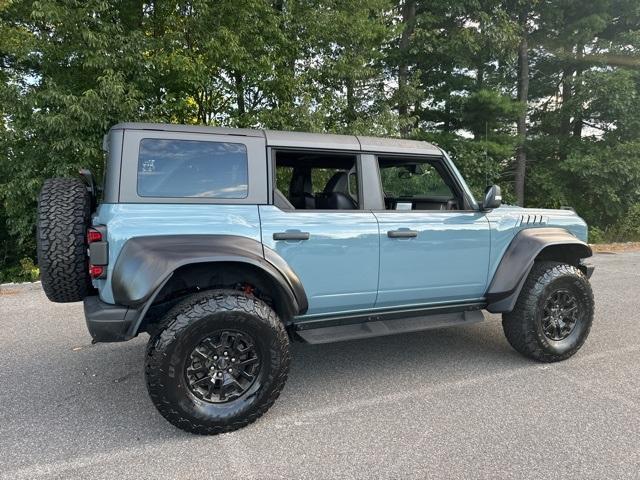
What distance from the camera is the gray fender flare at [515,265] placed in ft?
11.4

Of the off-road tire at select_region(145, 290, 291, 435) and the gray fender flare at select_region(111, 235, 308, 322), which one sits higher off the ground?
the gray fender flare at select_region(111, 235, 308, 322)

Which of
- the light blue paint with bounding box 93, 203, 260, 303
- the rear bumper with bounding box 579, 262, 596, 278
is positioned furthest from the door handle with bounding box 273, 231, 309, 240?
the rear bumper with bounding box 579, 262, 596, 278

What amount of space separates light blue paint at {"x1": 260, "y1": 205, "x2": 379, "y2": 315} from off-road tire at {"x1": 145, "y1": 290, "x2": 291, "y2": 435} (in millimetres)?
371

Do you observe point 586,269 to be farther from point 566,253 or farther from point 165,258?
point 165,258

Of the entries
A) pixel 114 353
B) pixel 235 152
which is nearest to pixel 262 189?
pixel 235 152

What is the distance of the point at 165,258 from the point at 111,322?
0.49 meters

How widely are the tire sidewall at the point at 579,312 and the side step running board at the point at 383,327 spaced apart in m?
0.49

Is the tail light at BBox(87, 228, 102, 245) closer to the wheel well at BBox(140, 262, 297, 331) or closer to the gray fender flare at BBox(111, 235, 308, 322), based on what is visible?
the gray fender flare at BBox(111, 235, 308, 322)

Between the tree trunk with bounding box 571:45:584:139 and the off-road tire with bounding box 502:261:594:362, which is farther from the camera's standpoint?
the tree trunk with bounding box 571:45:584:139

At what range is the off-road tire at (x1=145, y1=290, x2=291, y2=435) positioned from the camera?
2453mm

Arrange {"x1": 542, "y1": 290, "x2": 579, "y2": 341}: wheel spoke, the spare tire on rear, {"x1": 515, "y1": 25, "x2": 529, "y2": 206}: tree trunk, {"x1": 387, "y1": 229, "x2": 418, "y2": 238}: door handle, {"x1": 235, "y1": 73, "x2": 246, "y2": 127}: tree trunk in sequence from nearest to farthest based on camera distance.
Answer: the spare tire on rear → {"x1": 387, "y1": 229, "x2": 418, "y2": 238}: door handle → {"x1": 542, "y1": 290, "x2": 579, "y2": 341}: wheel spoke → {"x1": 235, "y1": 73, "x2": 246, "y2": 127}: tree trunk → {"x1": 515, "y1": 25, "x2": 529, "y2": 206}: tree trunk

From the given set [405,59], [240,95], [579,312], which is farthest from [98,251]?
[405,59]

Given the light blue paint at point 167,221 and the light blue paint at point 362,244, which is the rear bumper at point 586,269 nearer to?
the light blue paint at point 362,244

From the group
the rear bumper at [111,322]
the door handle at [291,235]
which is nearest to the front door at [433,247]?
the door handle at [291,235]
